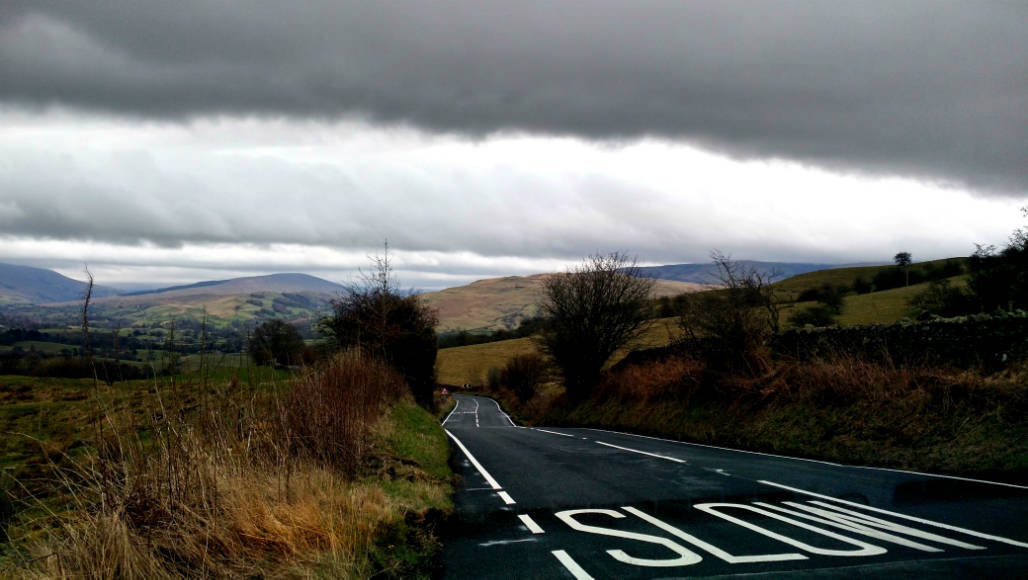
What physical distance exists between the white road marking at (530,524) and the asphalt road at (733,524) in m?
0.03

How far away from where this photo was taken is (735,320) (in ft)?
74.5

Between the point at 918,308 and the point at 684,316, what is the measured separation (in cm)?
2188

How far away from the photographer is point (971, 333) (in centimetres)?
1521

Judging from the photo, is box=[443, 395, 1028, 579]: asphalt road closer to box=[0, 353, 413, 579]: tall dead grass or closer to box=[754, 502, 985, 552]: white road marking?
box=[754, 502, 985, 552]: white road marking

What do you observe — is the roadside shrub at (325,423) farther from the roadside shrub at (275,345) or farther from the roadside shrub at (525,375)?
the roadside shrub at (525,375)

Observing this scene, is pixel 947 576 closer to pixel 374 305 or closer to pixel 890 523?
pixel 890 523

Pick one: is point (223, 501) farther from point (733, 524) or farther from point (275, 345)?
point (275, 345)

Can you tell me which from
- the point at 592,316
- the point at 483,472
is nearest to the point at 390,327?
the point at 592,316

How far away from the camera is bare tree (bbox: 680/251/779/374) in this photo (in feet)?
73.8

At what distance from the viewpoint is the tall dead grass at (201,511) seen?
16.3 feet

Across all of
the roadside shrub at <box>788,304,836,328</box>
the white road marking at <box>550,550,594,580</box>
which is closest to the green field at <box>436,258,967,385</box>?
the roadside shrub at <box>788,304,836,328</box>

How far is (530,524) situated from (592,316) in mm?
31727

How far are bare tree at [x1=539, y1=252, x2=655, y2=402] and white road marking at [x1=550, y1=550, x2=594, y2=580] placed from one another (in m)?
32.9

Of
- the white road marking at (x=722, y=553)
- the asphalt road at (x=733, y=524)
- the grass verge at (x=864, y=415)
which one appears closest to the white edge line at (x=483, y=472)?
the asphalt road at (x=733, y=524)
